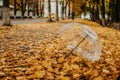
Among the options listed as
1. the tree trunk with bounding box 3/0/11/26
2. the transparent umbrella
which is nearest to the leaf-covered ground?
the transparent umbrella

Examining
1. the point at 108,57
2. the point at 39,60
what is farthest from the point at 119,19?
the point at 39,60

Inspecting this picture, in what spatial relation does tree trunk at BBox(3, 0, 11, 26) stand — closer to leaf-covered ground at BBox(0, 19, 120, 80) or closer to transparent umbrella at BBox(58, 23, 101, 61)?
leaf-covered ground at BBox(0, 19, 120, 80)

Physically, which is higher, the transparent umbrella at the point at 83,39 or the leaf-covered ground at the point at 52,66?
the transparent umbrella at the point at 83,39

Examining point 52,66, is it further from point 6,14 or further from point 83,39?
point 6,14

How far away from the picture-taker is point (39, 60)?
8508 mm

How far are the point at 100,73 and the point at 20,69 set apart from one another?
1864 mm

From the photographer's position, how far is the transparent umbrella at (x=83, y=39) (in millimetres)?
7465

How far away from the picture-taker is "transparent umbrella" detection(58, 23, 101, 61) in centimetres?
746

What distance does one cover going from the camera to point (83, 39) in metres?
7.57

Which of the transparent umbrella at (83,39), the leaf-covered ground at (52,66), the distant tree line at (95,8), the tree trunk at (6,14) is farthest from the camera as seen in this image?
the distant tree line at (95,8)

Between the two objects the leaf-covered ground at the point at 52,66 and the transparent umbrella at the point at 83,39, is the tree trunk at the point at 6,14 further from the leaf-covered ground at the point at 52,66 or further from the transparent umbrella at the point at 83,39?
the transparent umbrella at the point at 83,39

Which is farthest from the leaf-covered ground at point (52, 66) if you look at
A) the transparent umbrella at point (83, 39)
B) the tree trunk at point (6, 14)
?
the tree trunk at point (6, 14)

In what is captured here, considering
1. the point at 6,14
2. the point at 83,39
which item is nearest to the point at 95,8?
the point at 6,14

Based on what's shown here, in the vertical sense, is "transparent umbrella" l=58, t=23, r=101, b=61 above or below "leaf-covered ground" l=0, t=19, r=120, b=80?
above
